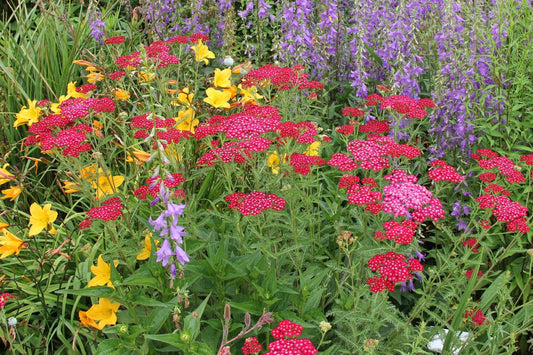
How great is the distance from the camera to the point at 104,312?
7.19ft

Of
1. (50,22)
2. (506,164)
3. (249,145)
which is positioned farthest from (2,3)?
(506,164)

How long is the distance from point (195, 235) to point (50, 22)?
3627mm

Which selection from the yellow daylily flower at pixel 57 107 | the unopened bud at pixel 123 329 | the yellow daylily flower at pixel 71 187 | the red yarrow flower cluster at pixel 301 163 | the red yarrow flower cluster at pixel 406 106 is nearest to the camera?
the unopened bud at pixel 123 329

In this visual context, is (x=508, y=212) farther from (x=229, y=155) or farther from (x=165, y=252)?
(x=165, y=252)

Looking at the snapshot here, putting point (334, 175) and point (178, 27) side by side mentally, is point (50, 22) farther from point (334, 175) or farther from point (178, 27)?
point (334, 175)

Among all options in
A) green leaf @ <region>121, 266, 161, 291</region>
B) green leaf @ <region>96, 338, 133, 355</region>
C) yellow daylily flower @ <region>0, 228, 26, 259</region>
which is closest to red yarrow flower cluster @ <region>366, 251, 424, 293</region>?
green leaf @ <region>121, 266, 161, 291</region>

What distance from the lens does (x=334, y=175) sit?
324 cm

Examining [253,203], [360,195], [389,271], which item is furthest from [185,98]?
[389,271]

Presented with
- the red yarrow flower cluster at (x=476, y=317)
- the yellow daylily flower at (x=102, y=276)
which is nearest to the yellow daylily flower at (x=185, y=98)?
the yellow daylily flower at (x=102, y=276)

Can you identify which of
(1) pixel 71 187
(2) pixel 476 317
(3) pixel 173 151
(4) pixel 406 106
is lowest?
(2) pixel 476 317

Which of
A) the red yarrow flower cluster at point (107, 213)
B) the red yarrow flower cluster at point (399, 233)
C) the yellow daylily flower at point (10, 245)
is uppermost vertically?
the red yarrow flower cluster at point (399, 233)

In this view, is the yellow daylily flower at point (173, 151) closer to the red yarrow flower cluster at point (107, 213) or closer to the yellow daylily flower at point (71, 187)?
the yellow daylily flower at point (71, 187)

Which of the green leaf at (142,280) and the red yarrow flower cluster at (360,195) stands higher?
the red yarrow flower cluster at (360,195)

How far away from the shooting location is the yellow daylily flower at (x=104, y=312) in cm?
215
